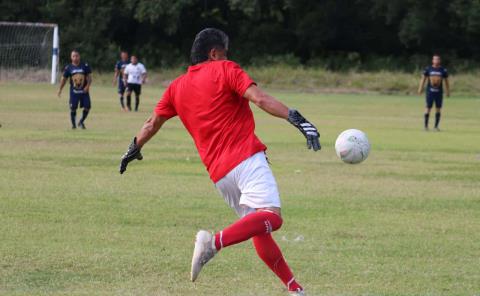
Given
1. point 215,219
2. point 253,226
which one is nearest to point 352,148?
point 253,226

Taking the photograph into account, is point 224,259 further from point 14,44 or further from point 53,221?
point 14,44

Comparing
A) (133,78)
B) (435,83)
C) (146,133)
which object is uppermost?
(146,133)

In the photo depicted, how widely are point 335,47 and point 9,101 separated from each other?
119ft

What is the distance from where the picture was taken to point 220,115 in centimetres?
683

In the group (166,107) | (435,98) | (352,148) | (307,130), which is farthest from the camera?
(435,98)

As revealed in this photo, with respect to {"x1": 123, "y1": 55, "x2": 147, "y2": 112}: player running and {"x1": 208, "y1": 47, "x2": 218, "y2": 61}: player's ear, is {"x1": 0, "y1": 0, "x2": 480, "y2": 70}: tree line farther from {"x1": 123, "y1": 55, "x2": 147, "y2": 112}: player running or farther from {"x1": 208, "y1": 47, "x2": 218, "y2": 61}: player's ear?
{"x1": 208, "y1": 47, "x2": 218, "y2": 61}: player's ear

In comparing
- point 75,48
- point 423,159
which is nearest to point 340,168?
point 423,159

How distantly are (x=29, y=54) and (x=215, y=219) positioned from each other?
38554 mm

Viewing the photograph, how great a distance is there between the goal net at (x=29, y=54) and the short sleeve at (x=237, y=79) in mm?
40500

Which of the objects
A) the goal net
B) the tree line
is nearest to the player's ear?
the goal net

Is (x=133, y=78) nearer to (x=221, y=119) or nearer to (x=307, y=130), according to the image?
(x=221, y=119)

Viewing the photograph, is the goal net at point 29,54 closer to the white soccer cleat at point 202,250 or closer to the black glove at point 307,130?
the white soccer cleat at point 202,250

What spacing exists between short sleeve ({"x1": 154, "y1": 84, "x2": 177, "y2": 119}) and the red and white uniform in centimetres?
18

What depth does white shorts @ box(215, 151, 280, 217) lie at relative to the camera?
6672 mm
